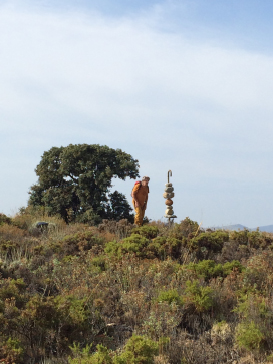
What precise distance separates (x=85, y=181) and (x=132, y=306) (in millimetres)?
11410

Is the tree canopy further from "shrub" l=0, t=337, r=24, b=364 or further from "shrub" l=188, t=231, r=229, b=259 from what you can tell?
"shrub" l=0, t=337, r=24, b=364

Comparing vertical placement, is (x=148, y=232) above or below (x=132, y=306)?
above

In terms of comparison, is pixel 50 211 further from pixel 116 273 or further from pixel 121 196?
pixel 116 273

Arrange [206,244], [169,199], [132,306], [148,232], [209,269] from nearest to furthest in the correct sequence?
1. [132,306]
2. [209,269]
3. [206,244]
4. [148,232]
5. [169,199]

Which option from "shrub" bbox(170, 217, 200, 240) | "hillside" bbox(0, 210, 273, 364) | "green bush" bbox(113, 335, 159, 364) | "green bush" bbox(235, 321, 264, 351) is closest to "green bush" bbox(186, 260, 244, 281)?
"hillside" bbox(0, 210, 273, 364)

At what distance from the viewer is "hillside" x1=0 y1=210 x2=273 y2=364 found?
6336 millimetres

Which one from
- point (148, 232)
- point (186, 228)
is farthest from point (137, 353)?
point (186, 228)

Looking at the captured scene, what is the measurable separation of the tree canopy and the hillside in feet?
23.4

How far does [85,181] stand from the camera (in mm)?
18641

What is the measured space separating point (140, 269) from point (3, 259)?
3.38 meters

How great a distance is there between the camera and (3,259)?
418 inches

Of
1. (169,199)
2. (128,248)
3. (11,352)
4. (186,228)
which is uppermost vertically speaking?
(169,199)

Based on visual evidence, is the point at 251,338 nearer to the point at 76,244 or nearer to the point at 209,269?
the point at 209,269

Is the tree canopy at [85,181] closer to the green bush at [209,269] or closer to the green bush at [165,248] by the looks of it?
the green bush at [165,248]
